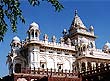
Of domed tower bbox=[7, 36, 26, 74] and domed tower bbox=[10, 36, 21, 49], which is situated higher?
domed tower bbox=[10, 36, 21, 49]

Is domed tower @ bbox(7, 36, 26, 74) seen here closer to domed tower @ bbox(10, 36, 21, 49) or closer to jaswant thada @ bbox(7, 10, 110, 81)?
jaswant thada @ bbox(7, 10, 110, 81)

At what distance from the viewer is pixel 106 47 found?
59031 millimetres

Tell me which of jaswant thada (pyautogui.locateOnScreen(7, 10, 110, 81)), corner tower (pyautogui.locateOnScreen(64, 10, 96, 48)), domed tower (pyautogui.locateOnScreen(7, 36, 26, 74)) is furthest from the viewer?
corner tower (pyautogui.locateOnScreen(64, 10, 96, 48))

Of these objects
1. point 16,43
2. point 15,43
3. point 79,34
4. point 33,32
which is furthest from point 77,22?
point 15,43

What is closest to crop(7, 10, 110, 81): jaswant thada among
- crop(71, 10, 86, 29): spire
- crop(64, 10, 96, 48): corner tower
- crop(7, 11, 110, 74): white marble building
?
crop(7, 11, 110, 74): white marble building

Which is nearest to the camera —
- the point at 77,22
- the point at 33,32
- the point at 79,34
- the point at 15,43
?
the point at 33,32

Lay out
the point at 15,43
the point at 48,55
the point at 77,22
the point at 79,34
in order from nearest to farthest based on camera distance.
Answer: the point at 48,55, the point at 15,43, the point at 79,34, the point at 77,22

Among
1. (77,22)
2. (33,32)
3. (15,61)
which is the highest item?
(77,22)

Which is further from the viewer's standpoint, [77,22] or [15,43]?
[77,22]

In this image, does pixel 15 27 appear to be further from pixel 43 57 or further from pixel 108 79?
pixel 43 57

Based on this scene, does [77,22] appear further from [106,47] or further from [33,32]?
[33,32]

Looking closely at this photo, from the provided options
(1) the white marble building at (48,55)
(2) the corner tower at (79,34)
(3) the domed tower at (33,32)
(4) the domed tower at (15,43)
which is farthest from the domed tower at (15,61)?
(2) the corner tower at (79,34)

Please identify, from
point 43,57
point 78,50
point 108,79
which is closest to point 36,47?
point 43,57

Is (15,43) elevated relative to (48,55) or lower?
elevated
